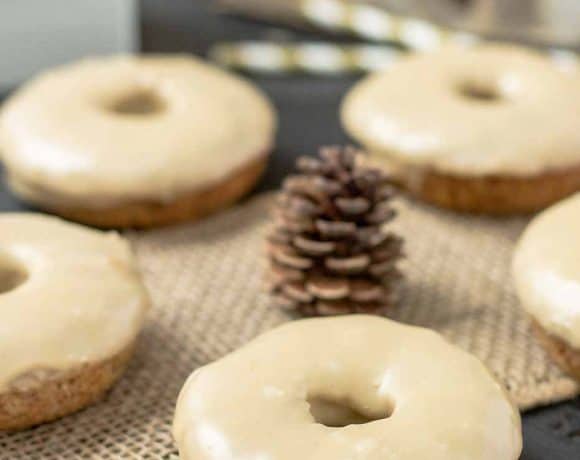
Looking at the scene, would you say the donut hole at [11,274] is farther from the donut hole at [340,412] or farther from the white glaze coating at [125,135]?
the donut hole at [340,412]

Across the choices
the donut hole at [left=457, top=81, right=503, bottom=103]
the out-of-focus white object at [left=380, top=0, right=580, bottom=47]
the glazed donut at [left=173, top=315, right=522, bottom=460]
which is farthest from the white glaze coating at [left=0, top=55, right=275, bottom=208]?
the out-of-focus white object at [left=380, top=0, right=580, bottom=47]

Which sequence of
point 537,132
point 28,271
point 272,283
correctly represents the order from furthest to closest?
1. point 537,132
2. point 272,283
3. point 28,271

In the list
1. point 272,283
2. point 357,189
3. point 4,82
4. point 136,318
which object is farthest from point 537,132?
point 4,82

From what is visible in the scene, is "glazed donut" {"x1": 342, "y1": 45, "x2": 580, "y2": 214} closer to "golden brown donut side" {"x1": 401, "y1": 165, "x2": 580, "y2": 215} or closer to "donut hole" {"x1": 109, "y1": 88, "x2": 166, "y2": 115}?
"golden brown donut side" {"x1": 401, "y1": 165, "x2": 580, "y2": 215}

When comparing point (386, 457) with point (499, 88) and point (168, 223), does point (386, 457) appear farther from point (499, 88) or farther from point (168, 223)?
point (499, 88)

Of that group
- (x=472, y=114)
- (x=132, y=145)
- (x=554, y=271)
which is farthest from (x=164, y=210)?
(x=554, y=271)

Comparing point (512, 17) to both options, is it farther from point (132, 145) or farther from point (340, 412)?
point (340, 412)
